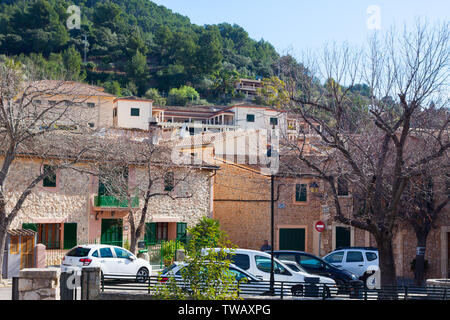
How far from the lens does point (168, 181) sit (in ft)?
98.9

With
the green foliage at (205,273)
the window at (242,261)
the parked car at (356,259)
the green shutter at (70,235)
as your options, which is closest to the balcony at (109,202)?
the green shutter at (70,235)

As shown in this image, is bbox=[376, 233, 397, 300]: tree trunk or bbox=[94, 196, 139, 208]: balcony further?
bbox=[94, 196, 139, 208]: balcony

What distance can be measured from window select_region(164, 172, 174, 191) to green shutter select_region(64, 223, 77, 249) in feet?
16.6

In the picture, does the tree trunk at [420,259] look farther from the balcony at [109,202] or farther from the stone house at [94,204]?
the balcony at [109,202]

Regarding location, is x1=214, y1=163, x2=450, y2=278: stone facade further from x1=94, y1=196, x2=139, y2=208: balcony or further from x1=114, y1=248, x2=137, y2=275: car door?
x1=114, y1=248, x2=137, y2=275: car door

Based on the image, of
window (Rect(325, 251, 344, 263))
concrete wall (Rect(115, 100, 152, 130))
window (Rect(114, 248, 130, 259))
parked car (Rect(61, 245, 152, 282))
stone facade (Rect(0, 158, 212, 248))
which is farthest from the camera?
concrete wall (Rect(115, 100, 152, 130))

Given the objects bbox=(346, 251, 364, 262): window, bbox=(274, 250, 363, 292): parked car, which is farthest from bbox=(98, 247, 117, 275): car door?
bbox=(346, 251, 364, 262): window

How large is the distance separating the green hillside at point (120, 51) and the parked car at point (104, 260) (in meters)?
77.0

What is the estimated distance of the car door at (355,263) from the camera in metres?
23.5

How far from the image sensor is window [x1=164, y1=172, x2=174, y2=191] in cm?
2970

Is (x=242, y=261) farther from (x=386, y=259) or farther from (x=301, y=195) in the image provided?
(x=301, y=195)
